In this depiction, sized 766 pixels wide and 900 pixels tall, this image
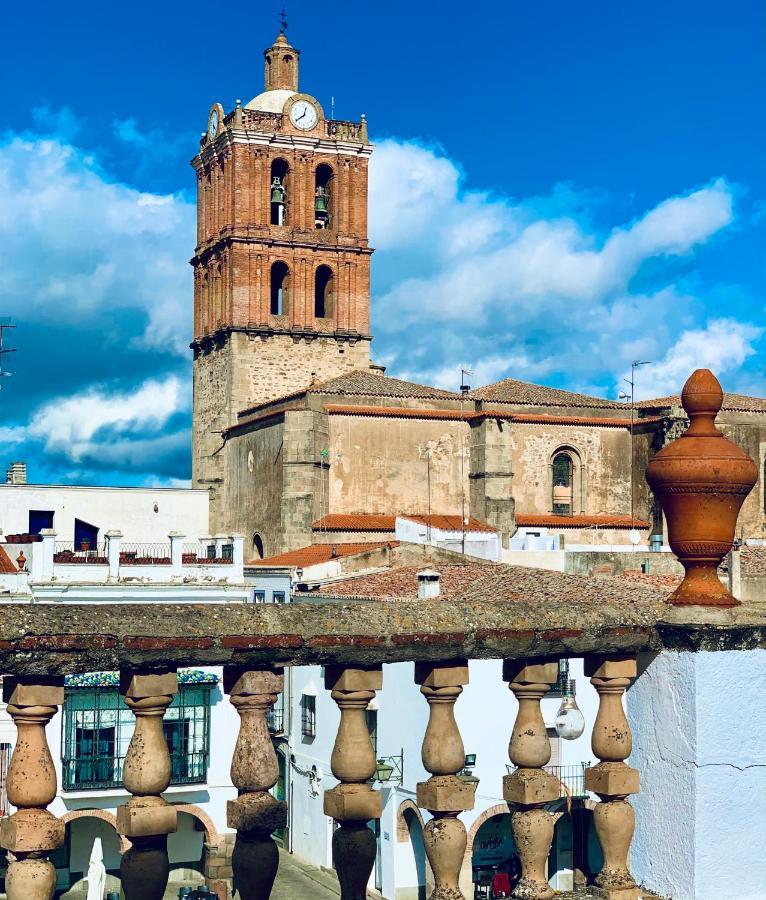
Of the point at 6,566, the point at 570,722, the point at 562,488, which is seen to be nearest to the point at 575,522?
the point at 562,488

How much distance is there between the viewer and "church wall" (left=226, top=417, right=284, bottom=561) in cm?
4056

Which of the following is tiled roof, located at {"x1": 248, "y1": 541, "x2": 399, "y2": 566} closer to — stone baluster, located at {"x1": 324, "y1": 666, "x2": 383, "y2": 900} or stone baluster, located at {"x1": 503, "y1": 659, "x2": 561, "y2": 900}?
stone baluster, located at {"x1": 503, "y1": 659, "x2": 561, "y2": 900}

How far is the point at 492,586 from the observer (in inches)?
953

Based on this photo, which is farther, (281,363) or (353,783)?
(281,363)

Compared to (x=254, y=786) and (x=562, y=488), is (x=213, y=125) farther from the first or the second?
(x=254, y=786)

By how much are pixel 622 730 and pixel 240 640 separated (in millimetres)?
1609

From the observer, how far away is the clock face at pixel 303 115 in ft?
158

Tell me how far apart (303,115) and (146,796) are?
45.8m

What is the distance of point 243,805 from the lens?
4.63 meters

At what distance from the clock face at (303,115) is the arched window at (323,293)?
5046 millimetres

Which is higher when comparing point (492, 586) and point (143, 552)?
point (143, 552)

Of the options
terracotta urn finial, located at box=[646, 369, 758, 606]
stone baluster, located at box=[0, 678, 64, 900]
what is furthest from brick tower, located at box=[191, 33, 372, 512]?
stone baluster, located at box=[0, 678, 64, 900]

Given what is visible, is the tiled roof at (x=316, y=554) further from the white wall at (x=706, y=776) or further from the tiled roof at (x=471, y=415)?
the white wall at (x=706, y=776)

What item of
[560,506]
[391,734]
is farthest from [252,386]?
[391,734]
